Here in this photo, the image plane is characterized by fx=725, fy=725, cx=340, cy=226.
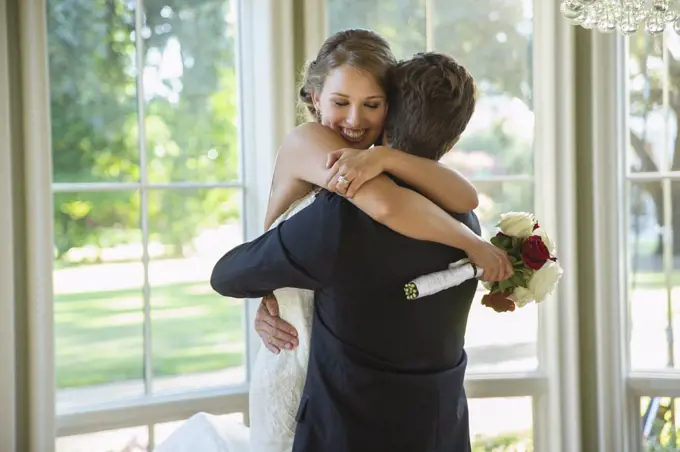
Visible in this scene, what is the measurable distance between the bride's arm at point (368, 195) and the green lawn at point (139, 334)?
1.00m

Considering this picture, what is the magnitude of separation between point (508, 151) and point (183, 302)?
129cm

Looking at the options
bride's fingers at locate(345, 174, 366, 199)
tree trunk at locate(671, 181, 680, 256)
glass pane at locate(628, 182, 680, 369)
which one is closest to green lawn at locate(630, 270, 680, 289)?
glass pane at locate(628, 182, 680, 369)

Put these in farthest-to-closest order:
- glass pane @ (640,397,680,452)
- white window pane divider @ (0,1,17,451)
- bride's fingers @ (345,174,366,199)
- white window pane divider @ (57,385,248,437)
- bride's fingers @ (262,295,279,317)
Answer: glass pane @ (640,397,680,452)
white window pane divider @ (57,385,248,437)
white window pane divider @ (0,1,17,451)
bride's fingers @ (262,295,279,317)
bride's fingers @ (345,174,366,199)

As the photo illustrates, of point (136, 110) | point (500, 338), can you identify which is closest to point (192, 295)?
point (136, 110)

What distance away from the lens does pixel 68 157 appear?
230 cm

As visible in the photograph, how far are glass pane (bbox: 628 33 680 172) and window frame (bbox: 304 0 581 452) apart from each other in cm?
25

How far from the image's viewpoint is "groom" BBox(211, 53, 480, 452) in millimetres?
1356

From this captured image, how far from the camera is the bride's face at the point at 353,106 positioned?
5.12ft

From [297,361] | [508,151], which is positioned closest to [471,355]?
[508,151]

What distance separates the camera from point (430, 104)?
1.40 meters

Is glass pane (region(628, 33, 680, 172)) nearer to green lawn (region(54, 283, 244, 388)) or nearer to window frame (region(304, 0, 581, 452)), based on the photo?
window frame (region(304, 0, 581, 452))

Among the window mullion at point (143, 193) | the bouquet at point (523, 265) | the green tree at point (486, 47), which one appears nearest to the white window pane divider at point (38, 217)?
the window mullion at point (143, 193)

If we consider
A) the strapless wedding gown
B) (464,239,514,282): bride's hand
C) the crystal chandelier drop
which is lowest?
the strapless wedding gown

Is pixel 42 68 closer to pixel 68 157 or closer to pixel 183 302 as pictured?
pixel 68 157
